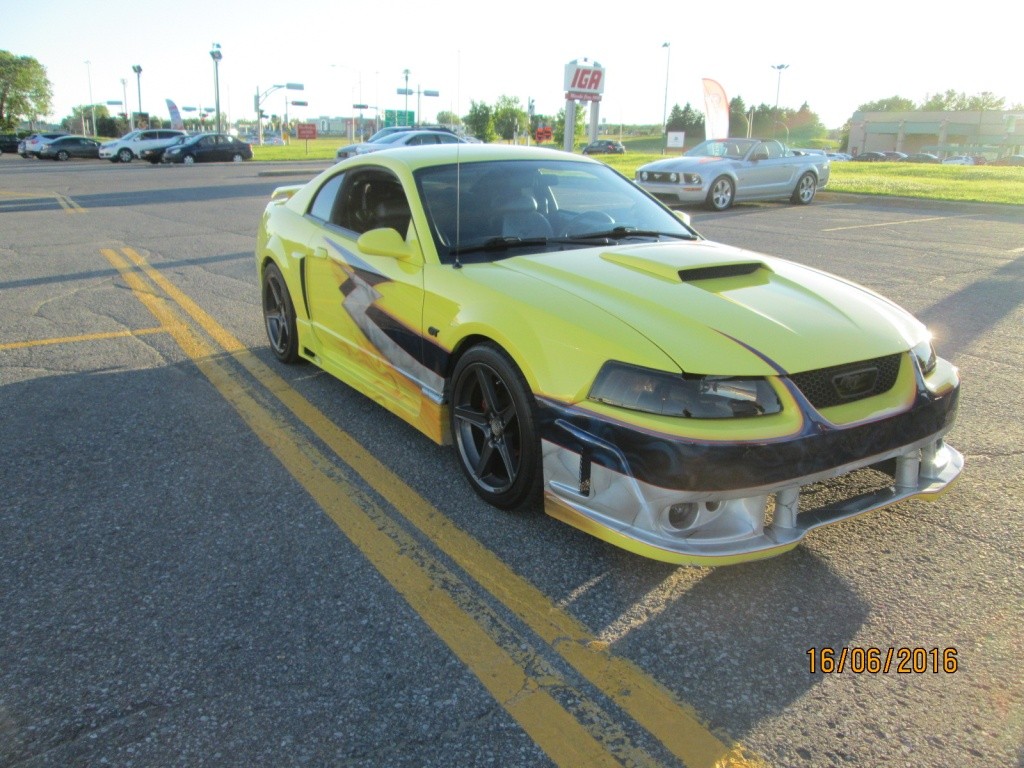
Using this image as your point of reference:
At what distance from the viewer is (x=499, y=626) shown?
2.64 meters

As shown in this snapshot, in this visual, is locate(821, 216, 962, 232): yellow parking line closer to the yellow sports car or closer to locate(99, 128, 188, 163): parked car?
the yellow sports car

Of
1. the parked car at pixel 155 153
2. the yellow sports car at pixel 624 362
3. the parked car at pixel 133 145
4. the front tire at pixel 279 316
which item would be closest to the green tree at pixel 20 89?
the parked car at pixel 133 145

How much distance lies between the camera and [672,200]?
1683 cm

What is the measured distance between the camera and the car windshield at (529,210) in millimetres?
3877

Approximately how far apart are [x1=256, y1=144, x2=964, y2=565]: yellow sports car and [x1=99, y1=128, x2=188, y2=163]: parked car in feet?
130

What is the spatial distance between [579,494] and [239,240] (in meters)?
10.0

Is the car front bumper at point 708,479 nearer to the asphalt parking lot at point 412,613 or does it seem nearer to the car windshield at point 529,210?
the asphalt parking lot at point 412,613

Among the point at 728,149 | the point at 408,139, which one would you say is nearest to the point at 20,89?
the point at 408,139

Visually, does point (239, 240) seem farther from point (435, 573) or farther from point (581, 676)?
point (581, 676)

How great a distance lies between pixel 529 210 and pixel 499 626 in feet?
7.34

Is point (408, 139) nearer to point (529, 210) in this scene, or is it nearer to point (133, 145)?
point (529, 210)

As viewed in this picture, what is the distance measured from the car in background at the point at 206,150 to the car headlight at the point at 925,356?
3835 cm

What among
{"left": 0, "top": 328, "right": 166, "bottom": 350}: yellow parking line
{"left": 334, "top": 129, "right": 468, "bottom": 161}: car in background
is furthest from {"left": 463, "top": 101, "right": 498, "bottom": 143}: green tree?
{"left": 0, "top": 328, "right": 166, "bottom": 350}: yellow parking line
